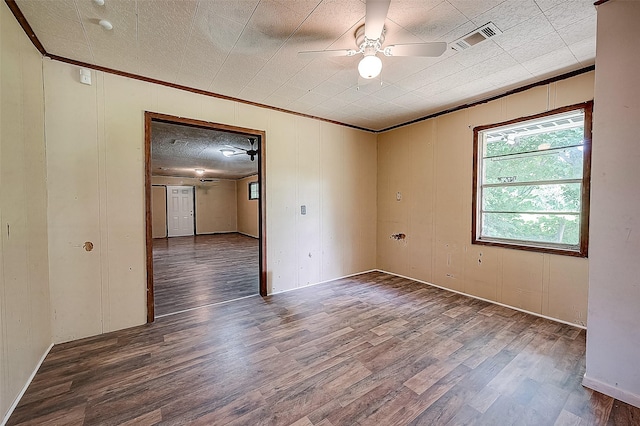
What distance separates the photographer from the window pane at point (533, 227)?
2.79m

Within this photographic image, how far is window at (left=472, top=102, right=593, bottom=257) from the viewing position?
8.86 feet

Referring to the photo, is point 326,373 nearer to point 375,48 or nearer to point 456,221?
point 375,48

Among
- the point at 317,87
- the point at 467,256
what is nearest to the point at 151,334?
the point at 317,87

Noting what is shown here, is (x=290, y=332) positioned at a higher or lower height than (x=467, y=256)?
lower

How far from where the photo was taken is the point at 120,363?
6.91 ft

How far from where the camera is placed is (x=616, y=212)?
→ 5.58 ft

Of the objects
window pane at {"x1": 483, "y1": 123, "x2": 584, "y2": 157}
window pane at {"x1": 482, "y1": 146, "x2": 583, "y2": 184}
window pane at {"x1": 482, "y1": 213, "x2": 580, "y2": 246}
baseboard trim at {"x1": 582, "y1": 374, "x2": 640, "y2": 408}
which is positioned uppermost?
window pane at {"x1": 483, "y1": 123, "x2": 584, "y2": 157}

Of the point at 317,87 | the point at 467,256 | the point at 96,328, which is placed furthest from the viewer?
the point at 467,256

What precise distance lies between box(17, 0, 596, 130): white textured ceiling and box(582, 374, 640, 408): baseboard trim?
2.53 metres

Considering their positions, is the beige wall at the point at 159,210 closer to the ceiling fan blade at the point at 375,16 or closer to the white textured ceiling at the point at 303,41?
the white textured ceiling at the point at 303,41

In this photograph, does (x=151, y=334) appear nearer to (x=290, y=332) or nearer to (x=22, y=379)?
(x=22, y=379)

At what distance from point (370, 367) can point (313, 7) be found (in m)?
→ 2.64

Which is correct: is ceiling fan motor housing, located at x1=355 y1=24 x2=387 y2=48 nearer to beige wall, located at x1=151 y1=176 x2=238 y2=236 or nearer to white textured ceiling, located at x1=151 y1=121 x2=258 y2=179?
white textured ceiling, located at x1=151 y1=121 x2=258 y2=179

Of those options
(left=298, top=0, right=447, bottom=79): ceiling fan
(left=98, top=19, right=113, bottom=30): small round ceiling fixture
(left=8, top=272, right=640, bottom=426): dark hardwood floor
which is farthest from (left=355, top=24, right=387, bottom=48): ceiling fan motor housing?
(left=8, top=272, right=640, bottom=426): dark hardwood floor
